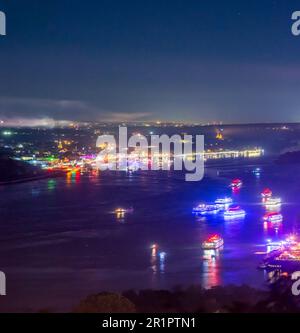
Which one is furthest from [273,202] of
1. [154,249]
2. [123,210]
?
[154,249]

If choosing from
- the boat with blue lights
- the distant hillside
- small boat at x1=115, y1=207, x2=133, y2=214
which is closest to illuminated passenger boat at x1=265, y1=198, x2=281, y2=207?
the boat with blue lights

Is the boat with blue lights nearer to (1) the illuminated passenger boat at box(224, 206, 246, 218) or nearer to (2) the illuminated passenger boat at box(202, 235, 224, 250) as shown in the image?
(1) the illuminated passenger boat at box(224, 206, 246, 218)

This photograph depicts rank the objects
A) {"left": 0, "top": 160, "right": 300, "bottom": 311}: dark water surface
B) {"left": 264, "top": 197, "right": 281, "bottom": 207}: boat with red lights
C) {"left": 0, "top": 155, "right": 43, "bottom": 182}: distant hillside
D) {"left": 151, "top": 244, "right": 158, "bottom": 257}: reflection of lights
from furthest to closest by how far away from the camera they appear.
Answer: {"left": 0, "top": 155, "right": 43, "bottom": 182}: distant hillside, {"left": 264, "top": 197, "right": 281, "bottom": 207}: boat with red lights, {"left": 151, "top": 244, "right": 158, "bottom": 257}: reflection of lights, {"left": 0, "top": 160, "right": 300, "bottom": 311}: dark water surface
